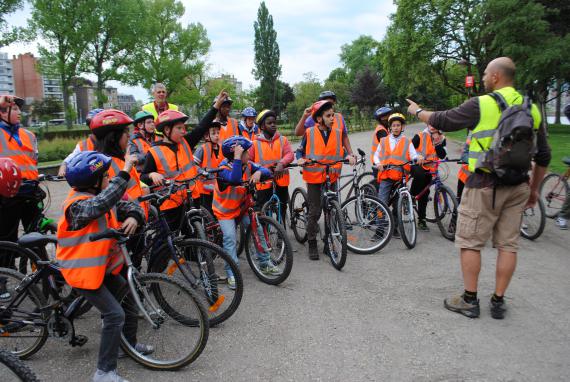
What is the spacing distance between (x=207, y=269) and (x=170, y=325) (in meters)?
0.66

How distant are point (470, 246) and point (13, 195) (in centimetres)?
457

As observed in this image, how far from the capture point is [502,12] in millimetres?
22156

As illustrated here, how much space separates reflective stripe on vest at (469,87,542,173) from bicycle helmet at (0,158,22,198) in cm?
444

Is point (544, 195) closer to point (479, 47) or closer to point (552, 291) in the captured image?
point (552, 291)

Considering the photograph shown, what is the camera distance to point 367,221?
595cm

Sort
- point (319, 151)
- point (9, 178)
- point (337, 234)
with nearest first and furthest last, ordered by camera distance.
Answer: point (9, 178), point (337, 234), point (319, 151)

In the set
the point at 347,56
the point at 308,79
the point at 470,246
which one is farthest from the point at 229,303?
the point at 347,56

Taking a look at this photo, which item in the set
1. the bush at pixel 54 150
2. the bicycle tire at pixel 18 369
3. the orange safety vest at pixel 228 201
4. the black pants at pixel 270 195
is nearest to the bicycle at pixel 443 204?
the black pants at pixel 270 195

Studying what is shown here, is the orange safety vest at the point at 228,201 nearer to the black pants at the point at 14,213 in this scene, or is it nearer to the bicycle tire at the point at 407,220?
the black pants at the point at 14,213

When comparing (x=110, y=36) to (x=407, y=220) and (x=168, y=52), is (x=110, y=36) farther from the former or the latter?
(x=407, y=220)

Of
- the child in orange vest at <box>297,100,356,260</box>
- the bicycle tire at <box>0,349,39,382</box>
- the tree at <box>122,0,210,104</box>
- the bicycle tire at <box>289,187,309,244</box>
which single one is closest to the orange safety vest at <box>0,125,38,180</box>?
the bicycle tire at <box>0,349,39,382</box>

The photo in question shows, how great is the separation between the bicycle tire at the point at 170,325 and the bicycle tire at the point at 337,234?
2.40 metres

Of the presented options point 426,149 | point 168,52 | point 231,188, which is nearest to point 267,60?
point 168,52

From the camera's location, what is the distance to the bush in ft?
61.5
